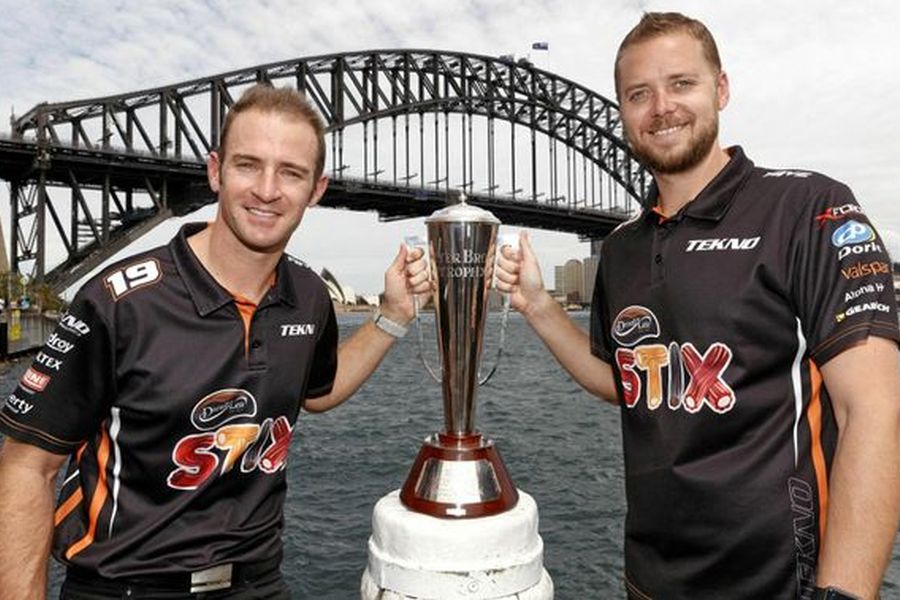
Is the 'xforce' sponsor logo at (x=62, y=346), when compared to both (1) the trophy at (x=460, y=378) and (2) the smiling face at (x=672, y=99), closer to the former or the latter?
(1) the trophy at (x=460, y=378)

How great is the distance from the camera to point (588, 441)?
15.5m

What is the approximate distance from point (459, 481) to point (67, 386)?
109cm

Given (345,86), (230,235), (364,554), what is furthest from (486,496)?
(345,86)

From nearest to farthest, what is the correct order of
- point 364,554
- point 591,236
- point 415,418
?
point 364,554 → point 415,418 → point 591,236

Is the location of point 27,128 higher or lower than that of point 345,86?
lower

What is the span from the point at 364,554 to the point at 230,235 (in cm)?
644

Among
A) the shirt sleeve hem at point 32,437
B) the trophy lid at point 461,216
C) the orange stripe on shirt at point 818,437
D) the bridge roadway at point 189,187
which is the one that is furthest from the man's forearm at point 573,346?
the bridge roadway at point 189,187

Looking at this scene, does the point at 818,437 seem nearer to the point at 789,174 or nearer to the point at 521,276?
the point at 789,174

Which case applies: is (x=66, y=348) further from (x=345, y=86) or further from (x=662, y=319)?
(x=345, y=86)

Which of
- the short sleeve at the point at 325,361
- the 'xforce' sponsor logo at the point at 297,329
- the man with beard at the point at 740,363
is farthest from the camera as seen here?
the short sleeve at the point at 325,361

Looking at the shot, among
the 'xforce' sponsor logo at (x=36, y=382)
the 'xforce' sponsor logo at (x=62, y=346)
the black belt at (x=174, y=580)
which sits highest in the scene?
the 'xforce' sponsor logo at (x=62, y=346)

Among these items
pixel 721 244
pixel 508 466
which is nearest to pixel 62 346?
pixel 721 244

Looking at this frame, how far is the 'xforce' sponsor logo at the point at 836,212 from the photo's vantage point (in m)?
1.78

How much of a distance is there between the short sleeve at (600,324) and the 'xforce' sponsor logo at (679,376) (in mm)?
261
